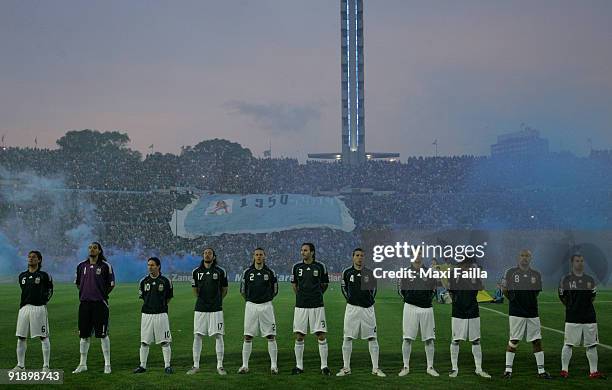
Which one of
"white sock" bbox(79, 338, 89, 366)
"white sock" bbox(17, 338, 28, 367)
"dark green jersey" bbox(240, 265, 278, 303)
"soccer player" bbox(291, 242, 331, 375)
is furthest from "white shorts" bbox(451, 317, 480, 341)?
"white sock" bbox(17, 338, 28, 367)

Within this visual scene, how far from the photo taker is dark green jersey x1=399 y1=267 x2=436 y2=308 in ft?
47.3

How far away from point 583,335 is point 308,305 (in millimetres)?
5450

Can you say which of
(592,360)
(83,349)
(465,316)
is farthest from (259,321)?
(592,360)

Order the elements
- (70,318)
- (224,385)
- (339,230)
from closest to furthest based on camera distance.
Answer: (224,385)
(70,318)
(339,230)

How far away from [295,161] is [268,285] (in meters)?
62.2

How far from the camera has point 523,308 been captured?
1424 centimetres

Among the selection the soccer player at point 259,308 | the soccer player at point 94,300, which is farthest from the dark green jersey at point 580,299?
the soccer player at point 94,300

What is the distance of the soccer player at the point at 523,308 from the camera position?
46.2 feet

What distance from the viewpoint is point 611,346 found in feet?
59.3

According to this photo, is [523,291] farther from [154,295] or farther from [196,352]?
[154,295]

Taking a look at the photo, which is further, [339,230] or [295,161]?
[295,161]

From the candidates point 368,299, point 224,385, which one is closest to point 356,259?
point 368,299

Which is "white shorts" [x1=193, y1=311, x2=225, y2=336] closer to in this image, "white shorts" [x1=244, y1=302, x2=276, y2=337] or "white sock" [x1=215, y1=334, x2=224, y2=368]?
"white sock" [x1=215, y1=334, x2=224, y2=368]

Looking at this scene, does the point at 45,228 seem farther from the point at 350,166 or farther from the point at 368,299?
the point at 368,299
